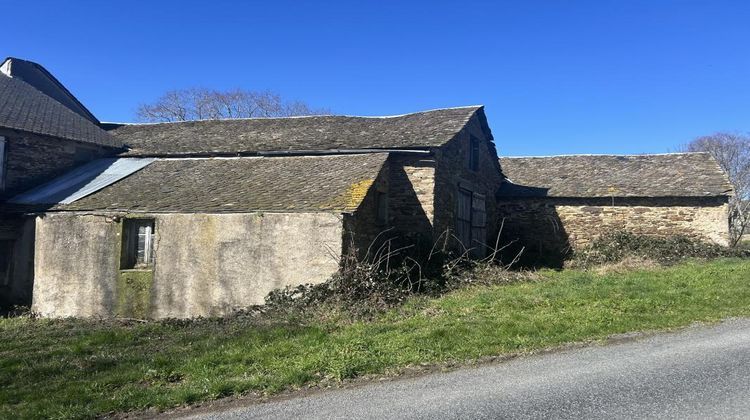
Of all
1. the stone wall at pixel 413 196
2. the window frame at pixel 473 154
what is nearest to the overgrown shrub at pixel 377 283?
the stone wall at pixel 413 196

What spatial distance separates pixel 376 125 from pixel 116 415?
46.2ft

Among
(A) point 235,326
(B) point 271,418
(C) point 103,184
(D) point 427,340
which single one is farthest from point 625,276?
(C) point 103,184

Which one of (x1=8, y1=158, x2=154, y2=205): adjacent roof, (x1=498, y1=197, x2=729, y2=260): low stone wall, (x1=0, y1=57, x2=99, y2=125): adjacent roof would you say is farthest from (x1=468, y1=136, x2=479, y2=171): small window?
(x1=0, y1=57, x2=99, y2=125): adjacent roof

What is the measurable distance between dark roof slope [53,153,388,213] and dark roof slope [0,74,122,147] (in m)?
2.98

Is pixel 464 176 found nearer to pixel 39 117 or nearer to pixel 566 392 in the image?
pixel 566 392

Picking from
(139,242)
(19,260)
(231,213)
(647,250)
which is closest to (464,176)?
(647,250)

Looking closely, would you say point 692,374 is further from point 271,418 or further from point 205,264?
point 205,264

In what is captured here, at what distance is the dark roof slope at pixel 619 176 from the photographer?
791 inches

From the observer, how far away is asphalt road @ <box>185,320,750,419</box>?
17.3 ft

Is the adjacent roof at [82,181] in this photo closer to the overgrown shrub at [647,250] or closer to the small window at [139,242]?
the small window at [139,242]

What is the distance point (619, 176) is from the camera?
22016 millimetres

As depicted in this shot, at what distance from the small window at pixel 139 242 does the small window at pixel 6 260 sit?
4011 millimetres

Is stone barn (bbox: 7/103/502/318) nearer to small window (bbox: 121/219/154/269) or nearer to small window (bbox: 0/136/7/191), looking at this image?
small window (bbox: 121/219/154/269)

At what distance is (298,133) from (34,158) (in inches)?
311
